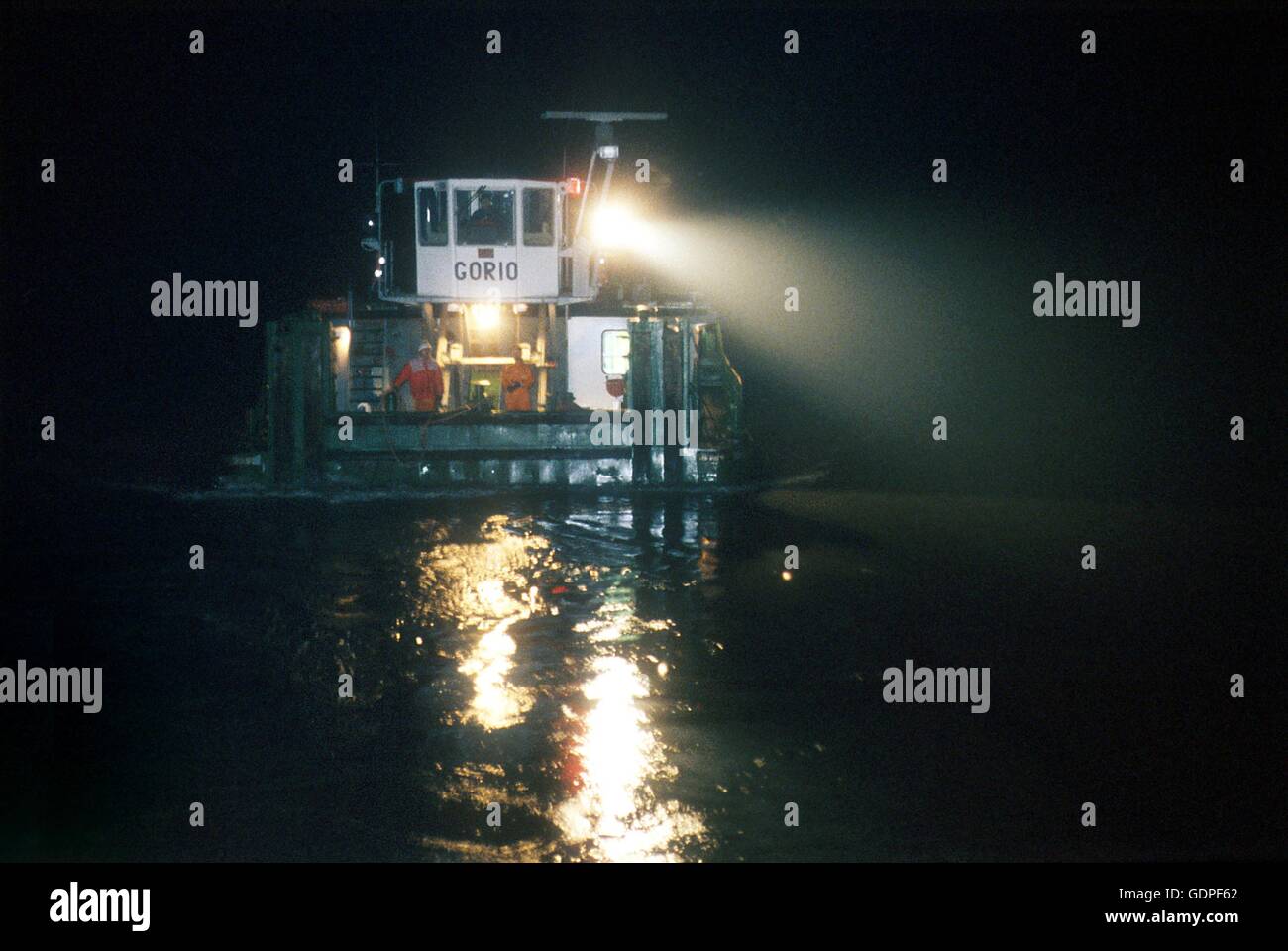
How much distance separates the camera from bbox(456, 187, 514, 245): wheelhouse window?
21.7 m

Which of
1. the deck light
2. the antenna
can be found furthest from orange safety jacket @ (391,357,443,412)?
the antenna

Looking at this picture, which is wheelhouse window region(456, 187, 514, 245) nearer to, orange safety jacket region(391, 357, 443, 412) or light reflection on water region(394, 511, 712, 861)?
orange safety jacket region(391, 357, 443, 412)

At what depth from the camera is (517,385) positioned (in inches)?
872

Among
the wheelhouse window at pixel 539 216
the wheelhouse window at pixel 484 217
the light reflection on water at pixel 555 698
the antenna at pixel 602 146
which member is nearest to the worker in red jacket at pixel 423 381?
the wheelhouse window at pixel 484 217

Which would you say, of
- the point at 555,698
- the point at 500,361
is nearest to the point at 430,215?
the point at 500,361

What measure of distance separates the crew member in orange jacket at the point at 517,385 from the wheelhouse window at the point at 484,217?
2.24 m

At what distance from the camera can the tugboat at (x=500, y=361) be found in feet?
60.5

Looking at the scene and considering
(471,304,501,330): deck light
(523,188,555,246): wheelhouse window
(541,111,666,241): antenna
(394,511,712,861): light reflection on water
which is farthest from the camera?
(471,304,501,330): deck light

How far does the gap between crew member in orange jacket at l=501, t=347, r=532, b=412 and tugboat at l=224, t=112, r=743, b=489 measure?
0.06 m

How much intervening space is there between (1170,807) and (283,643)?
5913 millimetres

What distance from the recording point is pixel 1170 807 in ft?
18.9

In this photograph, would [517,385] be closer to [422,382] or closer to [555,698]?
[422,382]

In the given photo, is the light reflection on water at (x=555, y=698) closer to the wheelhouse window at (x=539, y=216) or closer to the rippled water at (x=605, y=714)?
the rippled water at (x=605, y=714)

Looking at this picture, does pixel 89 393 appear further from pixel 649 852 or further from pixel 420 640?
pixel 649 852
